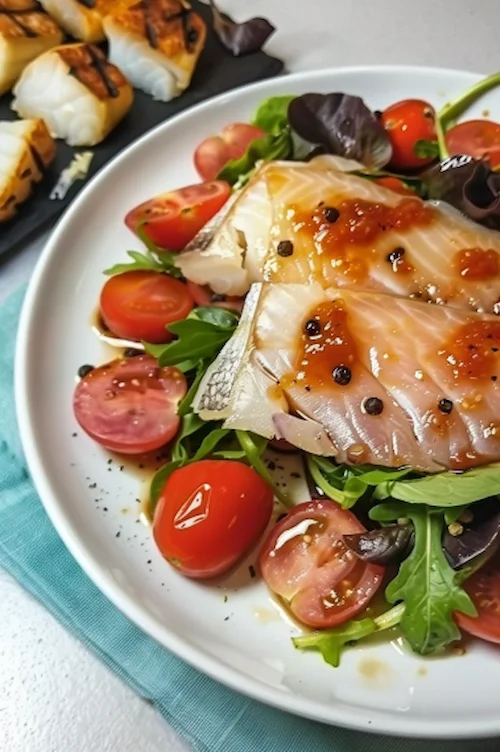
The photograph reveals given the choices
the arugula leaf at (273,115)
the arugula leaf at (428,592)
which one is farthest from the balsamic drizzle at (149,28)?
the arugula leaf at (428,592)

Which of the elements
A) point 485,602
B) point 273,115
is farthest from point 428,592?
point 273,115

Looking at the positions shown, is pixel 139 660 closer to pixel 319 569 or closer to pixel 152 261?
pixel 319 569

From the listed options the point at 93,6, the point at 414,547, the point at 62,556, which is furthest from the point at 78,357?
the point at 93,6

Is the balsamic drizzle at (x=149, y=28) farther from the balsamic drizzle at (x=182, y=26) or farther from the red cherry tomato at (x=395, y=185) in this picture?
the red cherry tomato at (x=395, y=185)

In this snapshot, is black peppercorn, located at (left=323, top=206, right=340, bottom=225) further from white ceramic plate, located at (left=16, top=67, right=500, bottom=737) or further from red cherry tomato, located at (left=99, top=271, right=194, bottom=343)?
white ceramic plate, located at (left=16, top=67, right=500, bottom=737)

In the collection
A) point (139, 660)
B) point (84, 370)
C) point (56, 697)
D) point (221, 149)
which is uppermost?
point (221, 149)

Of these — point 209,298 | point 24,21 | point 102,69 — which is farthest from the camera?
point 24,21
